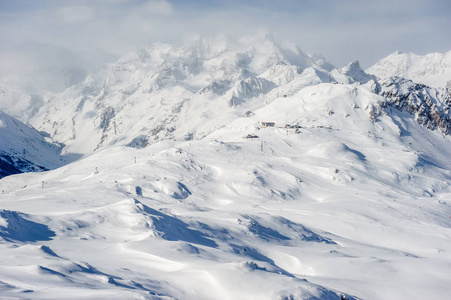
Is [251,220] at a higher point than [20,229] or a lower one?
lower

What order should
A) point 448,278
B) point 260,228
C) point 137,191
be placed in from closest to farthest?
1. point 448,278
2. point 260,228
3. point 137,191

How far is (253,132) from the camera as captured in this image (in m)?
167

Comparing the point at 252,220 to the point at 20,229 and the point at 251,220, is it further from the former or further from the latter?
the point at 20,229

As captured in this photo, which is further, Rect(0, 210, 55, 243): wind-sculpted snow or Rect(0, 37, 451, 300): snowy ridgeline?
Rect(0, 210, 55, 243): wind-sculpted snow

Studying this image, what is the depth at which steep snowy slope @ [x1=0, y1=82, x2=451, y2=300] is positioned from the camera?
36625mm

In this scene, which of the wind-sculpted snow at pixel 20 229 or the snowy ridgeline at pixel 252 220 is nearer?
the snowy ridgeline at pixel 252 220

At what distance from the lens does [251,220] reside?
70.2 metres

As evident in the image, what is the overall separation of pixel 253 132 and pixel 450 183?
61.6 metres

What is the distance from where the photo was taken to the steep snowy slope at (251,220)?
36625mm

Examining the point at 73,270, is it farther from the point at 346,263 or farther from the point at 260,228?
the point at 260,228

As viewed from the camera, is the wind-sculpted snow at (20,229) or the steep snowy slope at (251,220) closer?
the steep snowy slope at (251,220)

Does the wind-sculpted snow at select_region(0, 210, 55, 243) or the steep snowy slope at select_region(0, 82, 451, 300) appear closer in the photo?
the steep snowy slope at select_region(0, 82, 451, 300)

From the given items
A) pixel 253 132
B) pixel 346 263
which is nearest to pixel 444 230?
pixel 346 263

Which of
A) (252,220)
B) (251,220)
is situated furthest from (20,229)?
(252,220)
